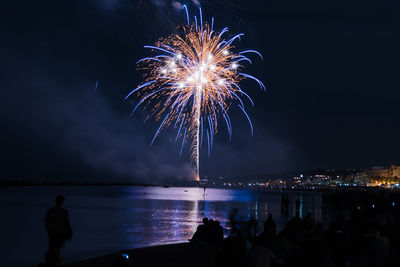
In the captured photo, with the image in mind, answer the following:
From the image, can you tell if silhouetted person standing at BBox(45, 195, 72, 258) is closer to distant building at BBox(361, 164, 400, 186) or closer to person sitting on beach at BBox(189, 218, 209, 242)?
person sitting on beach at BBox(189, 218, 209, 242)

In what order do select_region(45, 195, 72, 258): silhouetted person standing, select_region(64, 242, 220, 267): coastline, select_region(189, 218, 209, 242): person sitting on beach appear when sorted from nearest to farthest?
1. select_region(45, 195, 72, 258): silhouetted person standing
2. select_region(64, 242, 220, 267): coastline
3. select_region(189, 218, 209, 242): person sitting on beach

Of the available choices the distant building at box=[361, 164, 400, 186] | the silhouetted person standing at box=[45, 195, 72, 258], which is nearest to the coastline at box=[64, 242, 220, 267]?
the silhouetted person standing at box=[45, 195, 72, 258]

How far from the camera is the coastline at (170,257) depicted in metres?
12.4

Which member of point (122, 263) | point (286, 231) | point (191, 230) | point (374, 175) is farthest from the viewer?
point (374, 175)

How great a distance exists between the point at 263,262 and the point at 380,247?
1730 millimetres

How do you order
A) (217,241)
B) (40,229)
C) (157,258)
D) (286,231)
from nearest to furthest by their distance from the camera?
(286,231)
(157,258)
(217,241)
(40,229)

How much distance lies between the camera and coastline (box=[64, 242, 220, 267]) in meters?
12.4

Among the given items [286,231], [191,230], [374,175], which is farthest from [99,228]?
[374,175]

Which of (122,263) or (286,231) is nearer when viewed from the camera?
(122,263)

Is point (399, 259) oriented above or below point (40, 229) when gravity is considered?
above

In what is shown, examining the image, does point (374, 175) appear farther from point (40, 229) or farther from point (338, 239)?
point (338, 239)

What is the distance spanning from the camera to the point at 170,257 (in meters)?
13.4

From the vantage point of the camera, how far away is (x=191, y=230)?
2469 centimetres

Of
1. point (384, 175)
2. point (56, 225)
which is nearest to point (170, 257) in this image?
point (56, 225)
